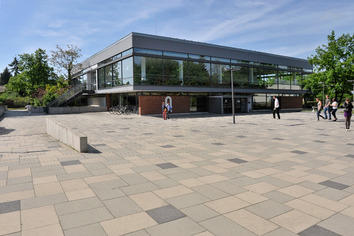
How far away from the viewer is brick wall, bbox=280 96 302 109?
4138cm

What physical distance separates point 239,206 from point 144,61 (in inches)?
904

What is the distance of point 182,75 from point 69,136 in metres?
20.0

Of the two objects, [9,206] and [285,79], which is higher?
[285,79]

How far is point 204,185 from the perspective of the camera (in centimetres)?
514

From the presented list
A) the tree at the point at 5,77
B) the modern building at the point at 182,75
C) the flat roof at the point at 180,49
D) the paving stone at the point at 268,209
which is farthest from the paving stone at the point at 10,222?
the tree at the point at 5,77

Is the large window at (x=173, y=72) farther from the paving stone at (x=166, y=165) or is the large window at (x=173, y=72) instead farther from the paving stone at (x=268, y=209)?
the paving stone at (x=268, y=209)

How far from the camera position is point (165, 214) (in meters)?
3.83

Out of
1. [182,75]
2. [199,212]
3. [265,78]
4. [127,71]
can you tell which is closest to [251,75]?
[265,78]

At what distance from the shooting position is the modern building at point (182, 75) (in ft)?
84.1

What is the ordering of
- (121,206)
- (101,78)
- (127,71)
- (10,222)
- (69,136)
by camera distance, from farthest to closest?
(101,78) → (127,71) → (69,136) → (121,206) → (10,222)

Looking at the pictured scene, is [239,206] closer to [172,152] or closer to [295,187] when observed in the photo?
[295,187]

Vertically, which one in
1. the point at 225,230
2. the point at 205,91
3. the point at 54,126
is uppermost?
the point at 205,91

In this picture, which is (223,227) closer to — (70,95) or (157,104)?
(157,104)

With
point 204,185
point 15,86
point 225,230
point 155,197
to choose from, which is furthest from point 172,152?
point 15,86
